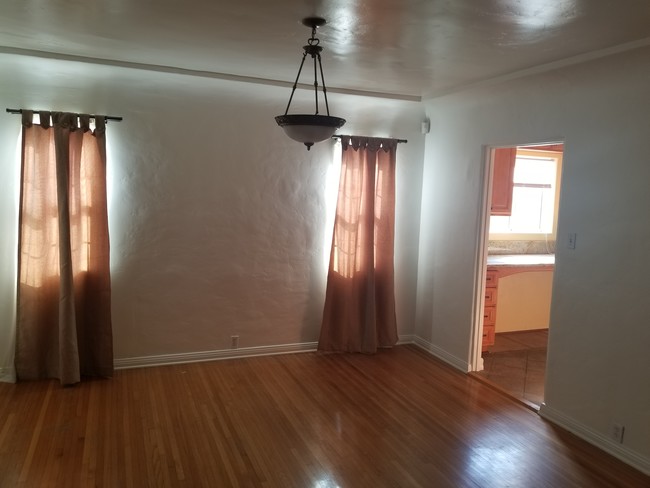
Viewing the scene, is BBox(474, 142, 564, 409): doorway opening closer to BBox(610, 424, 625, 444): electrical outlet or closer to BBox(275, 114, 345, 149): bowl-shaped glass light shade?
BBox(610, 424, 625, 444): electrical outlet

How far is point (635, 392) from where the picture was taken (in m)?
3.01

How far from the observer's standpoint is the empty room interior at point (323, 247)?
2859 millimetres

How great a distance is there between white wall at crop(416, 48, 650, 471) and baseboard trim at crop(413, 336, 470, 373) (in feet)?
3.11

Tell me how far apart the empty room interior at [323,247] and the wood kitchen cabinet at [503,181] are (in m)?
0.03

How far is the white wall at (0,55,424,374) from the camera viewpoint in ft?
12.8

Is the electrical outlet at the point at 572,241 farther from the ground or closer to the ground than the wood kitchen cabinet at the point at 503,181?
closer to the ground

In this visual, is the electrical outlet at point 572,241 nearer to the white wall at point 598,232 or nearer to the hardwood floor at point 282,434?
the white wall at point 598,232

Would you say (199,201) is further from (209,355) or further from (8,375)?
(8,375)

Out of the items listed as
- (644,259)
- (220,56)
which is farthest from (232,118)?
(644,259)

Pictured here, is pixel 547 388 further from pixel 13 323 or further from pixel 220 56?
pixel 13 323

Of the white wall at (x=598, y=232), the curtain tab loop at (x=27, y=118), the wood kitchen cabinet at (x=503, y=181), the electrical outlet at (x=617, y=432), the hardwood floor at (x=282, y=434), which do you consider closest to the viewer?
the hardwood floor at (x=282, y=434)

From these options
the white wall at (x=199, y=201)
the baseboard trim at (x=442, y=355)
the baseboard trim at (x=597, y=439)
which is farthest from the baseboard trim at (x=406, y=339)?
the baseboard trim at (x=597, y=439)

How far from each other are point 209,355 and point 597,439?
10.1 feet

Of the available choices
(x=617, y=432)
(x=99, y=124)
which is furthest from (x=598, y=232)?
(x=99, y=124)
